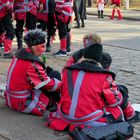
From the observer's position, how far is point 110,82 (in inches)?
196

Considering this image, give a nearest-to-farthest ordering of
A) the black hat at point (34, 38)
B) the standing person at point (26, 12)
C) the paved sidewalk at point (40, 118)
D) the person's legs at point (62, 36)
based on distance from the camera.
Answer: the paved sidewalk at point (40, 118)
the black hat at point (34, 38)
the standing person at point (26, 12)
the person's legs at point (62, 36)

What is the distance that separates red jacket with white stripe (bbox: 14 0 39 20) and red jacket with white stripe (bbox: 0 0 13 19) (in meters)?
0.26

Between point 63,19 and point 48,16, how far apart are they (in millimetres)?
620

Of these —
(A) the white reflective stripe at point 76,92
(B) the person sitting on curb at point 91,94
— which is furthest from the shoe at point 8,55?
(A) the white reflective stripe at point 76,92

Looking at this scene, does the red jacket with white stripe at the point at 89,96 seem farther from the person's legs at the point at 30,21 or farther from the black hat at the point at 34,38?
the person's legs at the point at 30,21

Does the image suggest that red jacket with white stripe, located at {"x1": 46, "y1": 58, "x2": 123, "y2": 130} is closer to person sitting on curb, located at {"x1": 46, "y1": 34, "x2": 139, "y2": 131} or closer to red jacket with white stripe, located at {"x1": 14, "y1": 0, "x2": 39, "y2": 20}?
person sitting on curb, located at {"x1": 46, "y1": 34, "x2": 139, "y2": 131}

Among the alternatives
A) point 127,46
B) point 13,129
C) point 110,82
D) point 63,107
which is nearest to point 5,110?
point 13,129

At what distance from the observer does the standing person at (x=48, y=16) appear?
10.5m

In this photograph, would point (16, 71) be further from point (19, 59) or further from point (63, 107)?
point (63, 107)

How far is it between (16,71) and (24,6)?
452 cm

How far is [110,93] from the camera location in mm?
4926

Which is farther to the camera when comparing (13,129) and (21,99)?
(21,99)

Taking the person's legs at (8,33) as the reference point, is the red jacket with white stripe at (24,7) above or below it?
above

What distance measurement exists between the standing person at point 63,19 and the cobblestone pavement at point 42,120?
33cm
